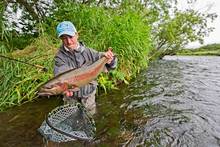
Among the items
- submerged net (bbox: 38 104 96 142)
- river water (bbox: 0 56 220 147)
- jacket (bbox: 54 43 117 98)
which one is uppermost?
jacket (bbox: 54 43 117 98)

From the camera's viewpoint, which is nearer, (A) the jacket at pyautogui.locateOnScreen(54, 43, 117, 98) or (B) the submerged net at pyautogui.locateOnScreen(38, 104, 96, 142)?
(B) the submerged net at pyautogui.locateOnScreen(38, 104, 96, 142)

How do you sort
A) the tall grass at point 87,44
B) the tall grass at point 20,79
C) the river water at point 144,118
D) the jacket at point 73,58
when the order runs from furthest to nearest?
the tall grass at point 87,44 → the tall grass at point 20,79 → the river water at point 144,118 → the jacket at point 73,58

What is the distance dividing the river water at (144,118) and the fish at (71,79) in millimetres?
910

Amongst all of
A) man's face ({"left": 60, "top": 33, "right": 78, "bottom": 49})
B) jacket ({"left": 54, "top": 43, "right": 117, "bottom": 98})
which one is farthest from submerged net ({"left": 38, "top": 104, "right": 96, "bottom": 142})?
man's face ({"left": 60, "top": 33, "right": 78, "bottom": 49})

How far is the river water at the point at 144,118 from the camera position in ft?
16.4

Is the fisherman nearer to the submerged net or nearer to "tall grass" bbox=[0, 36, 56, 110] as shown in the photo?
the submerged net

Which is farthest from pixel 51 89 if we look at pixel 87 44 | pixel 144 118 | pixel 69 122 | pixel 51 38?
pixel 51 38

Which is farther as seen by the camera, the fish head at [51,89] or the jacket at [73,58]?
the jacket at [73,58]

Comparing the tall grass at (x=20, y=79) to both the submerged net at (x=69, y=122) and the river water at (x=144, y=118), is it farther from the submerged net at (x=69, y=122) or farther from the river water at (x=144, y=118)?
the submerged net at (x=69, y=122)

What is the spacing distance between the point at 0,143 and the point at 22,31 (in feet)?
24.0

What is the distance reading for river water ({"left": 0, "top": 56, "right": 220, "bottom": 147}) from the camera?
5.01 m

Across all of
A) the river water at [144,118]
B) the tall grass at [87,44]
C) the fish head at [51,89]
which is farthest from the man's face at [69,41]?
the tall grass at [87,44]

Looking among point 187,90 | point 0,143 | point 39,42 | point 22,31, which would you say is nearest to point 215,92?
point 187,90

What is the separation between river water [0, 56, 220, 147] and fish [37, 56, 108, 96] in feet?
2.99
